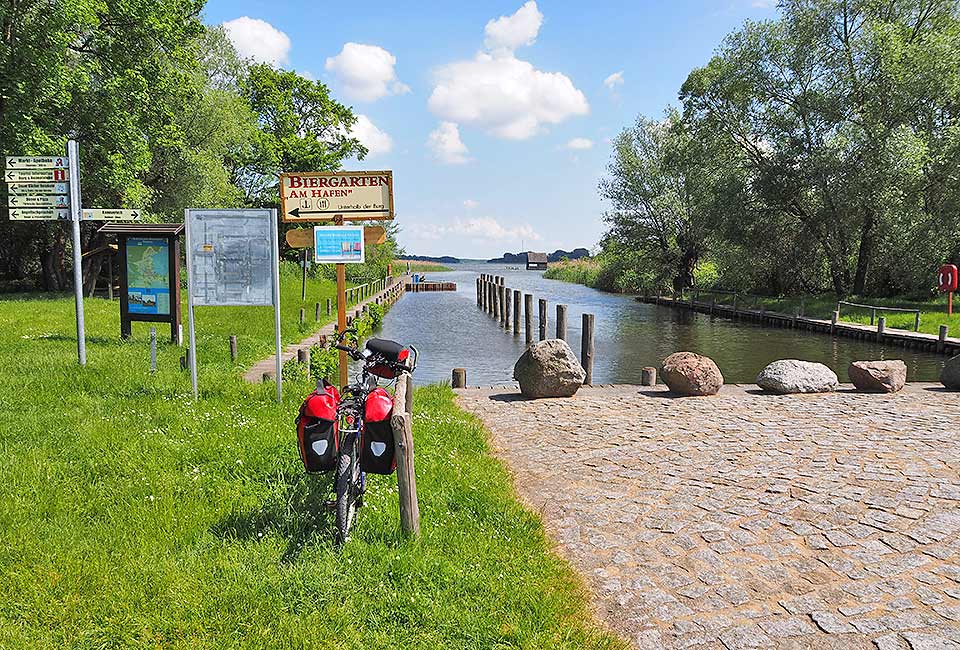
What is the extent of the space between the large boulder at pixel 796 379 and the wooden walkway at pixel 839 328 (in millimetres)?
9941

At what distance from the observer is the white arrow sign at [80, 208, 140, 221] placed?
390 inches

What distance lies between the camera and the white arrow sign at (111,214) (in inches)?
390

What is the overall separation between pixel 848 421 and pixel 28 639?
10073mm

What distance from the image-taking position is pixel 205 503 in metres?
5.08

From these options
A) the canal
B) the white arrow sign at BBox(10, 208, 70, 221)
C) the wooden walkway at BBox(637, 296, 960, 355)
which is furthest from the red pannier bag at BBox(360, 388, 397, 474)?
the wooden walkway at BBox(637, 296, 960, 355)

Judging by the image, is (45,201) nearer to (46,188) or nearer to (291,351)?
(46,188)

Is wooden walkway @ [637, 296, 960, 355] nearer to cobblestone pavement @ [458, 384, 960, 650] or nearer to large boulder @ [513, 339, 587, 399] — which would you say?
cobblestone pavement @ [458, 384, 960, 650]

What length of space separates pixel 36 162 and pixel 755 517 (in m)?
11.7

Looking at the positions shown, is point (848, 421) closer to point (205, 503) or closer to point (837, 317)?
point (205, 503)

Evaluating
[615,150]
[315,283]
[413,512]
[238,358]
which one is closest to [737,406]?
[413,512]

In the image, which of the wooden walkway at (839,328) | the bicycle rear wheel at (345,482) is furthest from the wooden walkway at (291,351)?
the wooden walkway at (839,328)

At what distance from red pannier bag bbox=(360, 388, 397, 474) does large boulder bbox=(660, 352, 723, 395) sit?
8.55m

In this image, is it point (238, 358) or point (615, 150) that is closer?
point (238, 358)

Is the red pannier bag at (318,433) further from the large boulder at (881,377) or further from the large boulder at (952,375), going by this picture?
the large boulder at (952,375)
